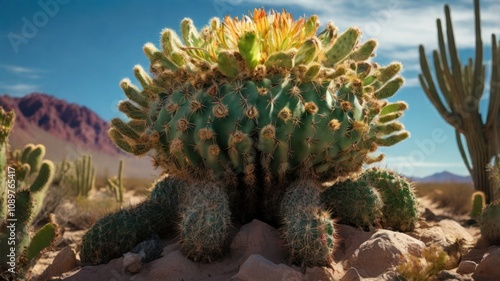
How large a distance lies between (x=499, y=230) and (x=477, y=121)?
23.0 ft

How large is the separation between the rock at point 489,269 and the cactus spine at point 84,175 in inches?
475

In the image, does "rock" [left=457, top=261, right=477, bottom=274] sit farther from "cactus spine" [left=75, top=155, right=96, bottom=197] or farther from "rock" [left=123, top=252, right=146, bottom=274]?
"cactus spine" [left=75, top=155, right=96, bottom=197]

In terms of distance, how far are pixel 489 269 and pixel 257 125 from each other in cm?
231

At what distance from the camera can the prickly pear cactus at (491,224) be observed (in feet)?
19.6

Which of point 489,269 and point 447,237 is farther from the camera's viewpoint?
point 447,237

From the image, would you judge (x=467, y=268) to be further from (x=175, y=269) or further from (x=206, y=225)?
(x=175, y=269)

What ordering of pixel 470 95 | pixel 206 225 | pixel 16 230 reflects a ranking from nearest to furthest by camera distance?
pixel 206 225 < pixel 16 230 < pixel 470 95

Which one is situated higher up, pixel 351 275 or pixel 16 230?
pixel 16 230

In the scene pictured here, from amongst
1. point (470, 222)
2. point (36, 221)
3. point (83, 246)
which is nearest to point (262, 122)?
point (83, 246)

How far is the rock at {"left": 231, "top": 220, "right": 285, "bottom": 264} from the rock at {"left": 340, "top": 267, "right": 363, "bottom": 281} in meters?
0.60

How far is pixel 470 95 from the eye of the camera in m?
12.5

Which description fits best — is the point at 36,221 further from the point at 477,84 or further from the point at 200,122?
the point at 477,84

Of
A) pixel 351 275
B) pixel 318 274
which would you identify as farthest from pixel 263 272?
pixel 351 275

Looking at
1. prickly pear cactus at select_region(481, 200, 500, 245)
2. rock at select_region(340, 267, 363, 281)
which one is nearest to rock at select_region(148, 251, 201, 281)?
rock at select_region(340, 267, 363, 281)
